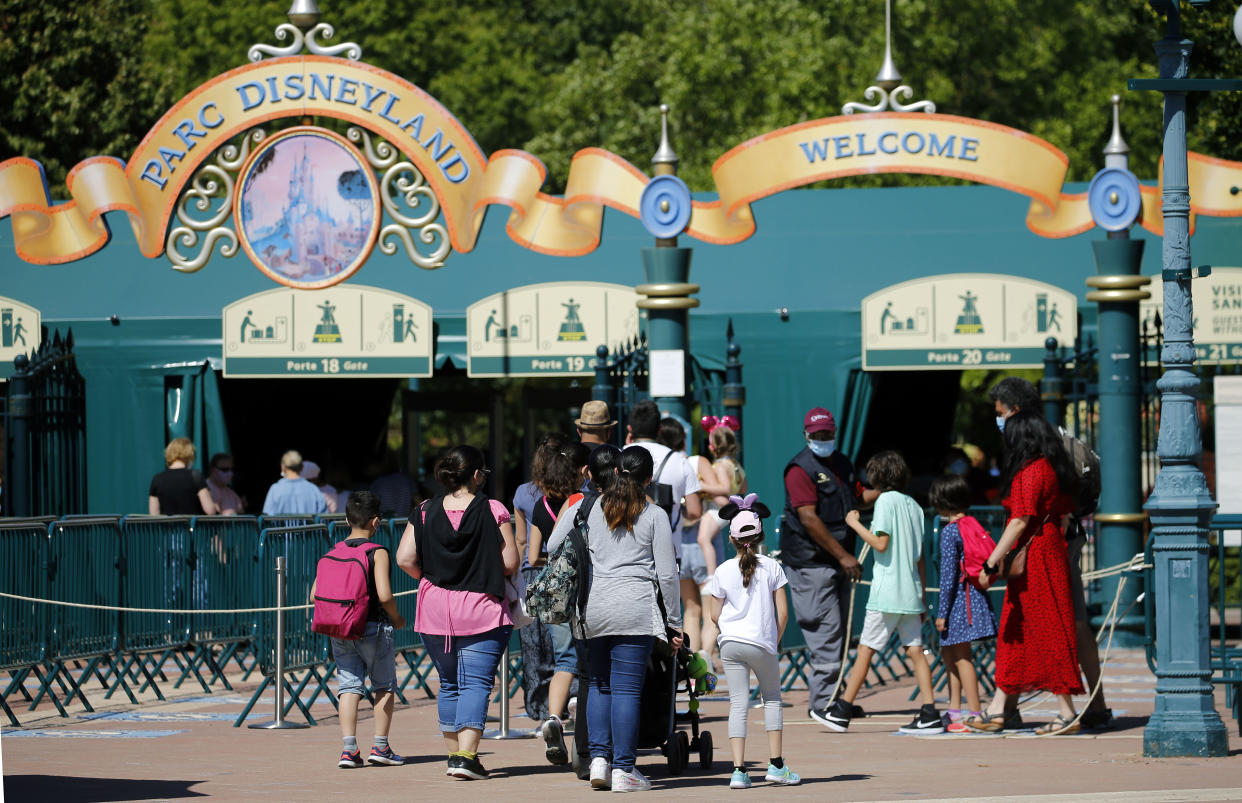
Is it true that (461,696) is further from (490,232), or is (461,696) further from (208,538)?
(490,232)

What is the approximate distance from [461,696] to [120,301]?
38.4ft

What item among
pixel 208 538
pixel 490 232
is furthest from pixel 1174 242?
pixel 490 232

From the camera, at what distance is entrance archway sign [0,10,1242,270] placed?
15.8 m

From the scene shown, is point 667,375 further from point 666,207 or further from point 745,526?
point 745,526

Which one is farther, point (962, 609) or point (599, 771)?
point (962, 609)

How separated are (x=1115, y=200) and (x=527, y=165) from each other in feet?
17.9

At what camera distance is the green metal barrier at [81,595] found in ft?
39.4

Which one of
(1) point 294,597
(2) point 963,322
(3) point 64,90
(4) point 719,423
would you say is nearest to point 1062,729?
(4) point 719,423

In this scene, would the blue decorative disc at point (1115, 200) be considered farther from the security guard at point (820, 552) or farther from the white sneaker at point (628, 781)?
the white sneaker at point (628, 781)

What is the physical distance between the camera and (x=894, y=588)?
34.7 feet

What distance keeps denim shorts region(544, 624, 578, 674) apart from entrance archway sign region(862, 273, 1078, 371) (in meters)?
8.95

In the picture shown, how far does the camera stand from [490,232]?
63.6ft

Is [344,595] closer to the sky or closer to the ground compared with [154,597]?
closer to the sky

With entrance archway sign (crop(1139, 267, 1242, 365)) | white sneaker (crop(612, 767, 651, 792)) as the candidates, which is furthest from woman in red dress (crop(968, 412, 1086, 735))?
entrance archway sign (crop(1139, 267, 1242, 365))
